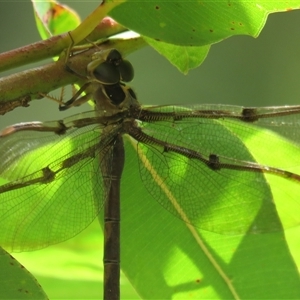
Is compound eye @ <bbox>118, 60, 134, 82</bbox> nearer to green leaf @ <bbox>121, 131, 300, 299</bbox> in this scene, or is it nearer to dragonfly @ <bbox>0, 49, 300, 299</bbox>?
dragonfly @ <bbox>0, 49, 300, 299</bbox>

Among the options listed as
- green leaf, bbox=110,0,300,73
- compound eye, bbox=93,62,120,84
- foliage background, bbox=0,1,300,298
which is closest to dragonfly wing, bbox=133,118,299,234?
compound eye, bbox=93,62,120,84

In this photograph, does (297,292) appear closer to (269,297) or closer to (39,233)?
(269,297)

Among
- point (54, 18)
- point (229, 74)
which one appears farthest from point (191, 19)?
point (229, 74)

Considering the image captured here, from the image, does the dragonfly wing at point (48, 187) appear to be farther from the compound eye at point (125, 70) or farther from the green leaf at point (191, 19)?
the green leaf at point (191, 19)

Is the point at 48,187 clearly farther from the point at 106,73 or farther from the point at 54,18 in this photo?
the point at 54,18

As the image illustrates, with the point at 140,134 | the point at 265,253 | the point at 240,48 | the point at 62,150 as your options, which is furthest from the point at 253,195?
the point at 240,48

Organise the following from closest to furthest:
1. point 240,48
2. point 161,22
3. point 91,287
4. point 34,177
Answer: point 161,22, point 34,177, point 91,287, point 240,48
